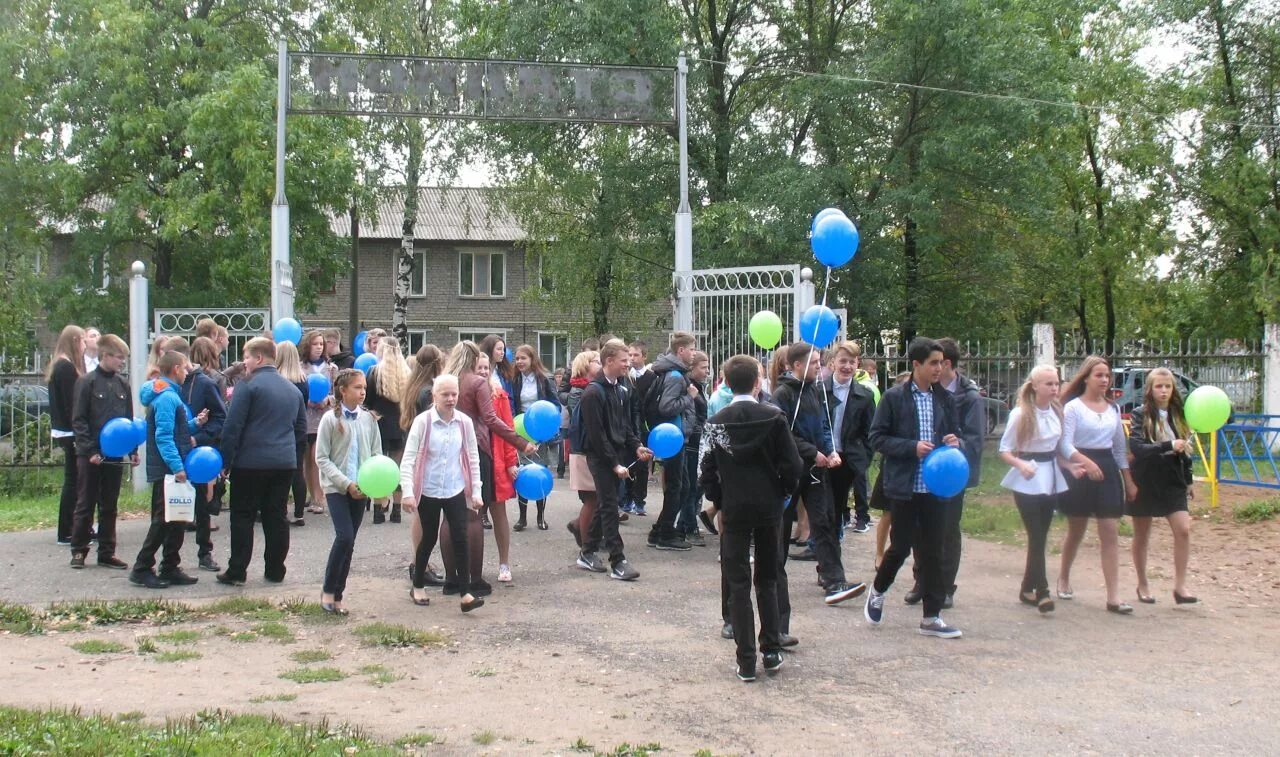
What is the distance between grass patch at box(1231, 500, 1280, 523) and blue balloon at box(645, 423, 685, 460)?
23.0 ft

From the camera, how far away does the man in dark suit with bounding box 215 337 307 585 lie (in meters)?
8.11

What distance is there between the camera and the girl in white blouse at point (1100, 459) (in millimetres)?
8117

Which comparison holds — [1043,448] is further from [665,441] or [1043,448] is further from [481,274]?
[481,274]

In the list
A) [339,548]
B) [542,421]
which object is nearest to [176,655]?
[339,548]

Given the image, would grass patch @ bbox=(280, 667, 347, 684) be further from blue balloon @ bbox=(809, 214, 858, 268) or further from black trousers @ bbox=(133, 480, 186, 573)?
blue balloon @ bbox=(809, 214, 858, 268)

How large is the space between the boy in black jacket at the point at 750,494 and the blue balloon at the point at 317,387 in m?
5.47

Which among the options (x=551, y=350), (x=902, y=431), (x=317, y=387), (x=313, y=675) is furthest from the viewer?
(x=551, y=350)

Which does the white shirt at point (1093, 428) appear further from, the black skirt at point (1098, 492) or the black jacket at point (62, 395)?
the black jacket at point (62, 395)

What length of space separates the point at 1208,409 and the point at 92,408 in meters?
8.39

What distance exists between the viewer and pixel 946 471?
6.95 metres

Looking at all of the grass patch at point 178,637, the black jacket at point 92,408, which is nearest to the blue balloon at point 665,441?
the grass patch at point 178,637

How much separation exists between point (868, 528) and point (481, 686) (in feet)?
21.2

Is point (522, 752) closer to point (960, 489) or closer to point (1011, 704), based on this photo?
point (1011, 704)

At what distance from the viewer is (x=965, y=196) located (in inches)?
888
